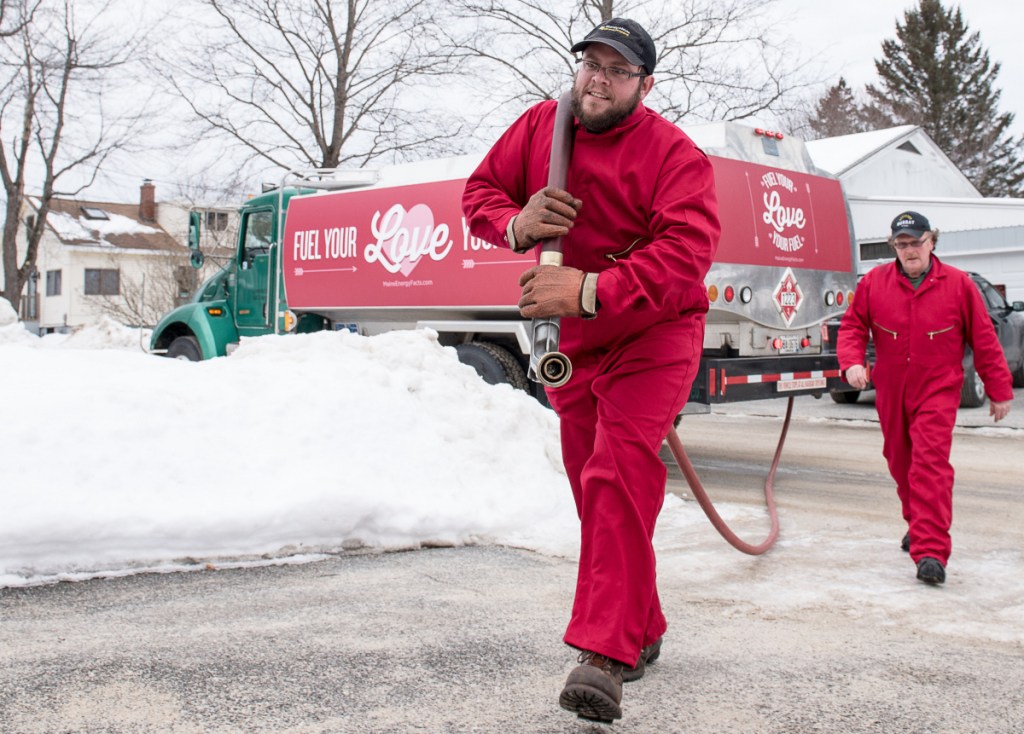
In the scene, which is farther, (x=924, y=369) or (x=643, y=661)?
(x=924, y=369)

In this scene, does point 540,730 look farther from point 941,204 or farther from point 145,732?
point 941,204

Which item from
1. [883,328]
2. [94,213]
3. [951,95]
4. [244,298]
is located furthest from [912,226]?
[94,213]

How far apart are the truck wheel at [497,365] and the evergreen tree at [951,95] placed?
44.5 metres

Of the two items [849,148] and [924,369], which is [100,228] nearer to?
[849,148]

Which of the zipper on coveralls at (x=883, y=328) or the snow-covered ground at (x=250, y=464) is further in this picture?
the zipper on coveralls at (x=883, y=328)

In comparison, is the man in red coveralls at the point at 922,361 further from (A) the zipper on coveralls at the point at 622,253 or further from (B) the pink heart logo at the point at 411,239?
(B) the pink heart logo at the point at 411,239

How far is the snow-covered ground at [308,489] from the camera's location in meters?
4.95

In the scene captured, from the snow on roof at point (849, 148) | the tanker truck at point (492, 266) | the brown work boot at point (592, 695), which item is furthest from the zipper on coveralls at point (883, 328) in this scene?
the snow on roof at point (849, 148)

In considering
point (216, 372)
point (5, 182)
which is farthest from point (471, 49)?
point (216, 372)

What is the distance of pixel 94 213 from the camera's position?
57000 millimetres

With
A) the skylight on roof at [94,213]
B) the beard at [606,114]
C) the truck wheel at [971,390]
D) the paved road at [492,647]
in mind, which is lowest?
the paved road at [492,647]

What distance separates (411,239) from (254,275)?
306 centimetres

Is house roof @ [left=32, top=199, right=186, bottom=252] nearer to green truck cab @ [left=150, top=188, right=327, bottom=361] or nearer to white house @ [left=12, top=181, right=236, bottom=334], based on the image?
white house @ [left=12, top=181, right=236, bottom=334]

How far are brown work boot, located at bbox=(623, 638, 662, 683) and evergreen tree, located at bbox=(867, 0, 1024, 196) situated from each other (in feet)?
165
